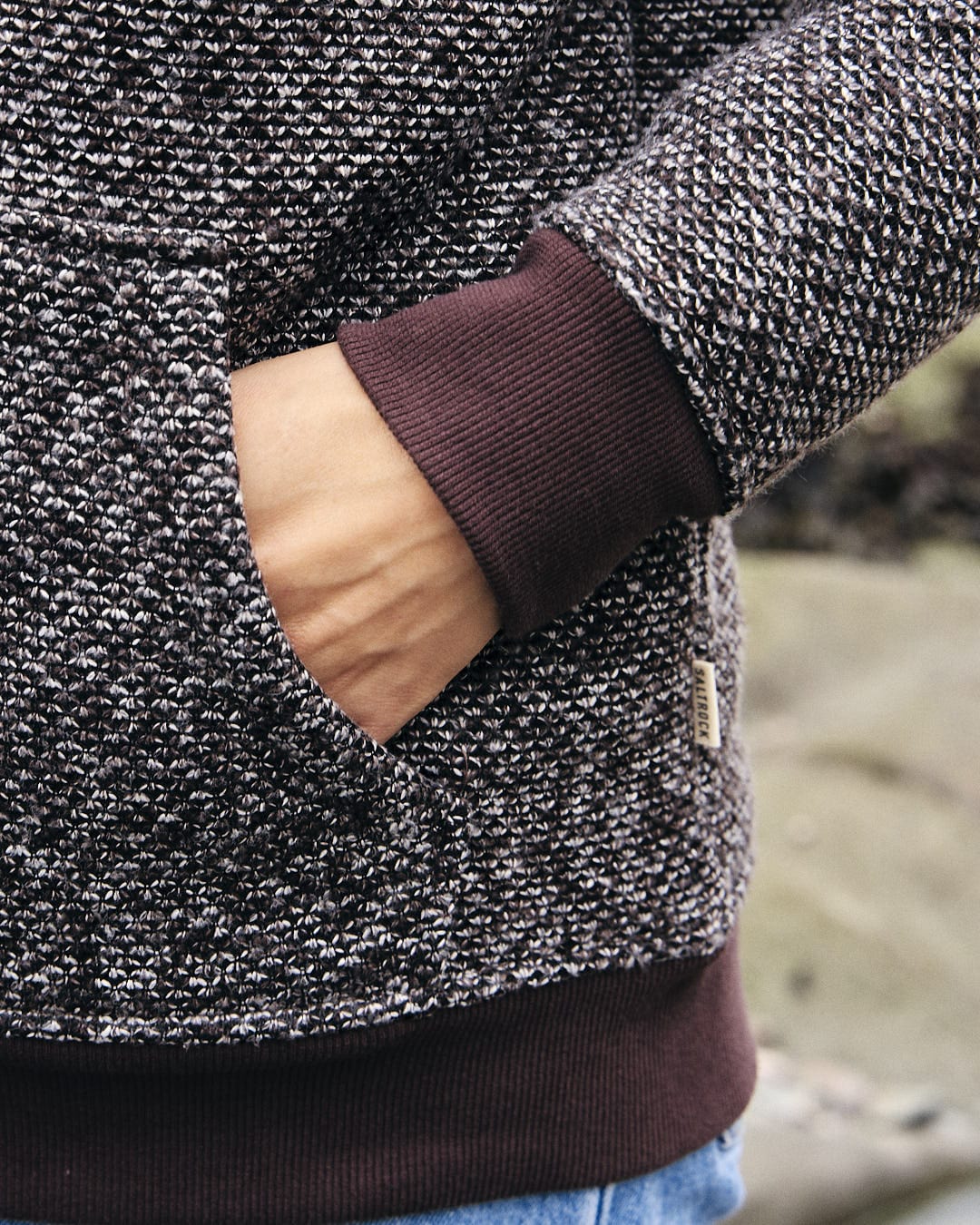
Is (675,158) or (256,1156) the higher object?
(675,158)

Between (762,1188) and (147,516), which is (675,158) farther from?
(762,1188)

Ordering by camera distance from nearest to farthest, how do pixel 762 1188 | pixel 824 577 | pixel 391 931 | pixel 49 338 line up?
pixel 49 338 < pixel 391 931 < pixel 762 1188 < pixel 824 577

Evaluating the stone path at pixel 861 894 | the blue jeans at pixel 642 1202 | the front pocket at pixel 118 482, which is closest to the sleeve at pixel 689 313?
the front pocket at pixel 118 482

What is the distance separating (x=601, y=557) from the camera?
807 mm

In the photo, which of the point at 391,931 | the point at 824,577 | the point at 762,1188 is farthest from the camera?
the point at 824,577

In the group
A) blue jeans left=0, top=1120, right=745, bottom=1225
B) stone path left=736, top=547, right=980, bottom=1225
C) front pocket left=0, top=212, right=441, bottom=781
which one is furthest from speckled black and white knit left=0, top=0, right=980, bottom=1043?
stone path left=736, top=547, right=980, bottom=1225

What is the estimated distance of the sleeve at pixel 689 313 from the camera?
77 centimetres

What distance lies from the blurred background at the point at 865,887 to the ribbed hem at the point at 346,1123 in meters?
0.57

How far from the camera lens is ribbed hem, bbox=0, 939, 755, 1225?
2.89 ft

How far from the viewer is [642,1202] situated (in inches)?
38.2

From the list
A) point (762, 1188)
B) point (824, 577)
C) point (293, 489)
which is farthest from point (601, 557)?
point (824, 577)

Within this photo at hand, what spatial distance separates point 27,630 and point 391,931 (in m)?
0.33

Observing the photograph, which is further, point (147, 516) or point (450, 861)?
point (450, 861)

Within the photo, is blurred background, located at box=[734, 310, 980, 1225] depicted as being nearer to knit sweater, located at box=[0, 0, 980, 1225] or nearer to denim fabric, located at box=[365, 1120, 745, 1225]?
knit sweater, located at box=[0, 0, 980, 1225]
